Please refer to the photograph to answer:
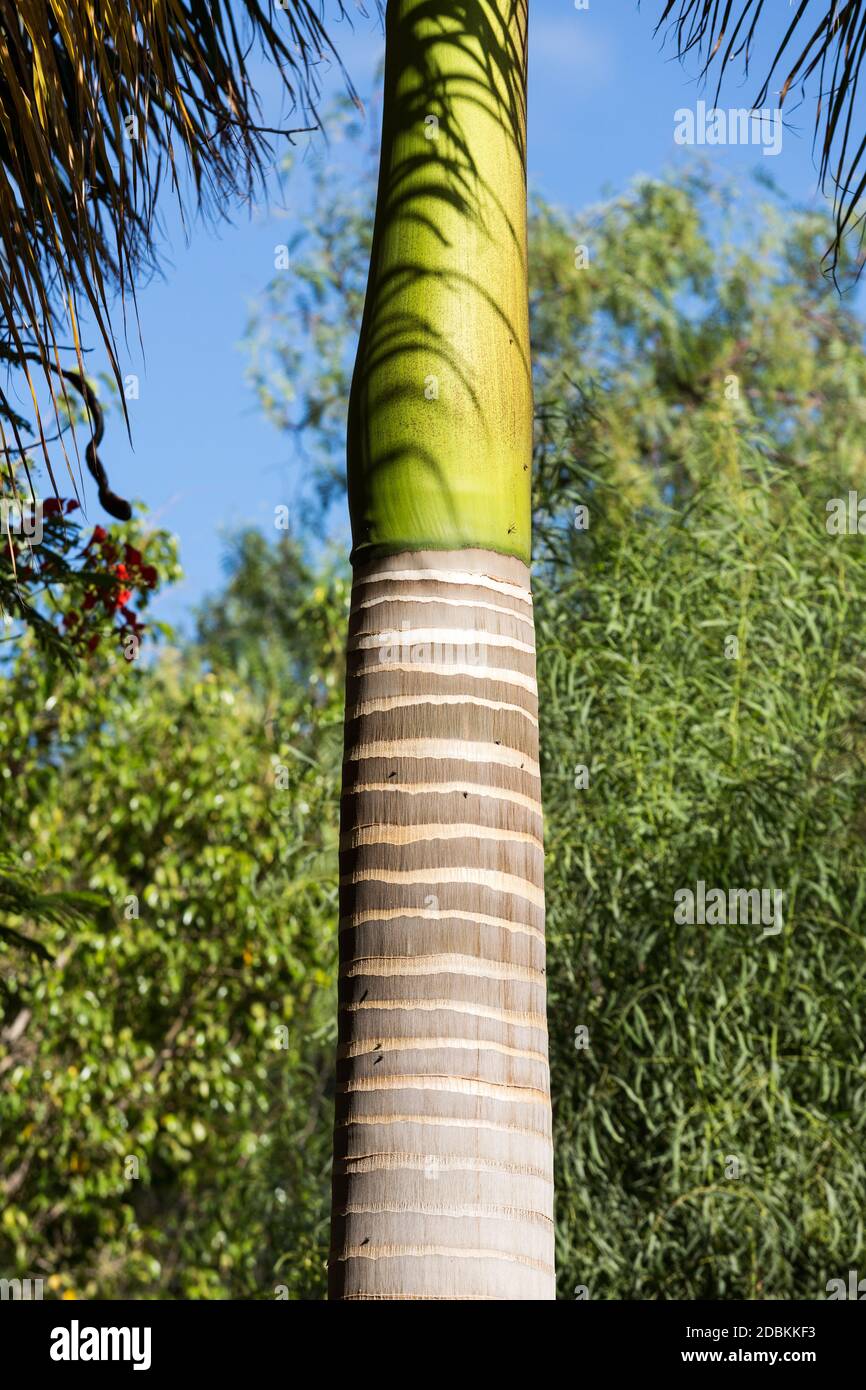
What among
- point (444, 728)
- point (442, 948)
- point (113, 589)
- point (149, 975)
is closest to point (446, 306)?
point (444, 728)

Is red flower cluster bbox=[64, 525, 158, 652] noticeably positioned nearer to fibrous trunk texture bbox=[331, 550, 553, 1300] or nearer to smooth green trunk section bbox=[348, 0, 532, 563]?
smooth green trunk section bbox=[348, 0, 532, 563]

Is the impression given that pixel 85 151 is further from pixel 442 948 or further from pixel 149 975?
pixel 149 975

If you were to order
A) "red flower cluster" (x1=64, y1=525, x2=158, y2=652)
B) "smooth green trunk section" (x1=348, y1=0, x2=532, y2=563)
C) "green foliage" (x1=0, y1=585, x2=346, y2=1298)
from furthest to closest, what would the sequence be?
"green foliage" (x1=0, y1=585, x2=346, y2=1298) < "red flower cluster" (x1=64, y1=525, x2=158, y2=652) < "smooth green trunk section" (x1=348, y1=0, x2=532, y2=563)

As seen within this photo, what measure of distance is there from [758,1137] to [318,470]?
30.1 ft

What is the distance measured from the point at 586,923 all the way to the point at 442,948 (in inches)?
116

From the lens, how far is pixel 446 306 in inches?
90.2

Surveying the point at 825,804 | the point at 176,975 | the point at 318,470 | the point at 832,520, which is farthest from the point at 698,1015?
the point at 318,470

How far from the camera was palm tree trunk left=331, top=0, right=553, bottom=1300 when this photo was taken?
77.5 inches

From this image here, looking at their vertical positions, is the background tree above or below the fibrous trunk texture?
above

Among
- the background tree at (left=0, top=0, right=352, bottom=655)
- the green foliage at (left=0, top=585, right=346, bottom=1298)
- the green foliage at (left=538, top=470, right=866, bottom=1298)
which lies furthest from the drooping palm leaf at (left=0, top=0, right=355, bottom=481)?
the green foliage at (left=0, top=585, right=346, bottom=1298)

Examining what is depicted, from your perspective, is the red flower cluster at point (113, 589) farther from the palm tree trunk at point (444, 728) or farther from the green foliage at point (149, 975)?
the green foliage at point (149, 975)

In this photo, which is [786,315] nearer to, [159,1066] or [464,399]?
[159,1066]

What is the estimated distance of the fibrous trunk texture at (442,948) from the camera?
195 centimetres

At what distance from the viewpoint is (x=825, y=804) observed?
4.92 metres
